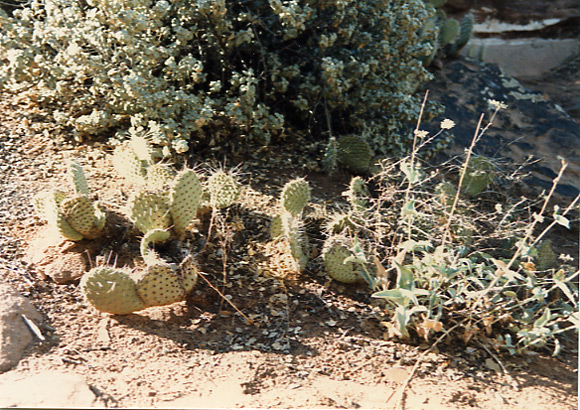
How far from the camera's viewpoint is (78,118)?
15.0ft

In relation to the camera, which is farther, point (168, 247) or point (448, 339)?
point (168, 247)

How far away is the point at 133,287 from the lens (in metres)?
3.28

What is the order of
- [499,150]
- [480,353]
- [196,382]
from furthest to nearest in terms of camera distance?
[499,150]
[480,353]
[196,382]

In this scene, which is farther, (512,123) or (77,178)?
(512,123)

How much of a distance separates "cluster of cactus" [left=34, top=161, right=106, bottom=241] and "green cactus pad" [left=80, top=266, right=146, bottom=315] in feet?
1.50

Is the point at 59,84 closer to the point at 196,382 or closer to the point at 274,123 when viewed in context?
the point at 274,123

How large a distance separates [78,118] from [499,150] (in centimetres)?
360

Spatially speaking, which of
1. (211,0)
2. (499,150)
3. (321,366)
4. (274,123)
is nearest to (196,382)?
(321,366)

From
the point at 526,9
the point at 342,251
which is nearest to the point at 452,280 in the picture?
the point at 342,251

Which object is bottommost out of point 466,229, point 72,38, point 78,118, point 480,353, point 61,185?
point 480,353

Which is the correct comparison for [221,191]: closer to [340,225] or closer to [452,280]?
[340,225]

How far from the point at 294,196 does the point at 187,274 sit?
0.82m

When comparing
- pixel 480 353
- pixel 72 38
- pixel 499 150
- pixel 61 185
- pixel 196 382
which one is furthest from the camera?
pixel 499 150

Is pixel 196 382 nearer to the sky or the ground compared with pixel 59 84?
nearer to the ground
